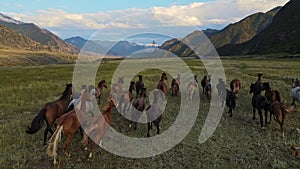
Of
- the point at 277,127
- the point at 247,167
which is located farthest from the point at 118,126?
the point at 277,127

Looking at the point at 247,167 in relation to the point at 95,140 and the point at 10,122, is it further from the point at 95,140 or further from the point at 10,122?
the point at 10,122

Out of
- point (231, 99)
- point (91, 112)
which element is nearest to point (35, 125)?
point (91, 112)

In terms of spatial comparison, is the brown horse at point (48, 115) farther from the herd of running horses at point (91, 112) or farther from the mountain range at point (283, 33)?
the mountain range at point (283, 33)

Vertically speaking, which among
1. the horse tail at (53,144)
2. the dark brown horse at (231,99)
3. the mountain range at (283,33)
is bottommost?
the horse tail at (53,144)

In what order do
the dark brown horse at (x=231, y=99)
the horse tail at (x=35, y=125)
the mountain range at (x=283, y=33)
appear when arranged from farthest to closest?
the mountain range at (x=283, y=33) → the dark brown horse at (x=231, y=99) → the horse tail at (x=35, y=125)

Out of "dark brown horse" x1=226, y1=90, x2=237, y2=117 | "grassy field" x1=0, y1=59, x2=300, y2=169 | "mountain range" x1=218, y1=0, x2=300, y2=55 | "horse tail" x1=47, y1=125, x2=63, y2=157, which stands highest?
"mountain range" x1=218, y1=0, x2=300, y2=55

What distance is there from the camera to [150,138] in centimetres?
1093

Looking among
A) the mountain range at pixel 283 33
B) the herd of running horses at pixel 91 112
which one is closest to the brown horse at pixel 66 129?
the herd of running horses at pixel 91 112

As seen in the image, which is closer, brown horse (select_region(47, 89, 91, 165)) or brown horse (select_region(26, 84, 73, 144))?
brown horse (select_region(47, 89, 91, 165))

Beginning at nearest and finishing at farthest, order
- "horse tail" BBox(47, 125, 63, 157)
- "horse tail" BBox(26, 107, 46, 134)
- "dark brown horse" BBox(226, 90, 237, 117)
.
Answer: "horse tail" BBox(47, 125, 63, 157)
"horse tail" BBox(26, 107, 46, 134)
"dark brown horse" BBox(226, 90, 237, 117)

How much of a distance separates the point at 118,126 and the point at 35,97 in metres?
11.4

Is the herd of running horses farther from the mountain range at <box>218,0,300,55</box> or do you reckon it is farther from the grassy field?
the mountain range at <box>218,0,300,55</box>

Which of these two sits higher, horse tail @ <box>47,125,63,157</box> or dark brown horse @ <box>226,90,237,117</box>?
dark brown horse @ <box>226,90,237,117</box>

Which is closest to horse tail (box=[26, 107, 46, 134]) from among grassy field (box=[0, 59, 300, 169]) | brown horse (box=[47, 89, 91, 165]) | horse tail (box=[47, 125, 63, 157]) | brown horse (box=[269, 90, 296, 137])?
grassy field (box=[0, 59, 300, 169])
